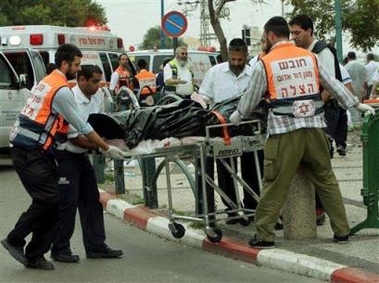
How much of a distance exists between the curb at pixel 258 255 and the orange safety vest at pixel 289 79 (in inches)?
46.9

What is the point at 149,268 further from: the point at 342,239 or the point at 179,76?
the point at 179,76

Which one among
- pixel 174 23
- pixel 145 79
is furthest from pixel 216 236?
pixel 174 23

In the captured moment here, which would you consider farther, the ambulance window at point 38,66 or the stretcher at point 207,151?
the ambulance window at point 38,66

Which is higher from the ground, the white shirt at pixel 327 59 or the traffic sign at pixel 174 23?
the traffic sign at pixel 174 23

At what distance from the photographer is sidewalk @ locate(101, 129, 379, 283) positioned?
609 centimetres

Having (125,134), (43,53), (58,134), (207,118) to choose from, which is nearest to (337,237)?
(207,118)

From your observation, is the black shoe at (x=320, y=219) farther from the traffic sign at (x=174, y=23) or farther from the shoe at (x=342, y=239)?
the traffic sign at (x=174, y=23)

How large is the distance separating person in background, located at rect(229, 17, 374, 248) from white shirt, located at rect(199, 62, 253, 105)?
3.98ft

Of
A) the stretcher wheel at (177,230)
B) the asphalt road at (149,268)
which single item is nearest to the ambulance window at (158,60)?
the asphalt road at (149,268)

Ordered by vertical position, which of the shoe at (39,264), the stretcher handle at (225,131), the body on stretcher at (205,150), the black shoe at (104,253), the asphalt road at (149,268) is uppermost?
the stretcher handle at (225,131)

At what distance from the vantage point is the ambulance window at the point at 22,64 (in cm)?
1454

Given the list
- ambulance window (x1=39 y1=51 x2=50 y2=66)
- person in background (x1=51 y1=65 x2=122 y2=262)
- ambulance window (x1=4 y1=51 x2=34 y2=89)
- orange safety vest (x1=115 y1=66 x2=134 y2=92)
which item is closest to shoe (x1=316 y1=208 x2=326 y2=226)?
person in background (x1=51 y1=65 x2=122 y2=262)

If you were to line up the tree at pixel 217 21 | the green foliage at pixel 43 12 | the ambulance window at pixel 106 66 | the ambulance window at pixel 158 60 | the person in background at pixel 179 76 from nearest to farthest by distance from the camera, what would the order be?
the person in background at pixel 179 76 < the ambulance window at pixel 106 66 < the tree at pixel 217 21 < the ambulance window at pixel 158 60 < the green foliage at pixel 43 12

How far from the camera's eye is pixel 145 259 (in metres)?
7.09
